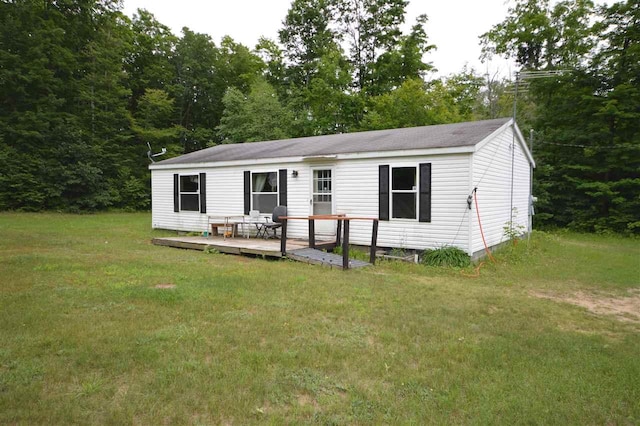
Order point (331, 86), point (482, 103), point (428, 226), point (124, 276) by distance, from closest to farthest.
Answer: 1. point (124, 276)
2. point (428, 226)
3. point (331, 86)
4. point (482, 103)

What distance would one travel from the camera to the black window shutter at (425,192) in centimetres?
890

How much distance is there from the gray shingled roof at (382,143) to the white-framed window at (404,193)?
55 centimetres

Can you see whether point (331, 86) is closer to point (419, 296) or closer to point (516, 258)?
point (516, 258)

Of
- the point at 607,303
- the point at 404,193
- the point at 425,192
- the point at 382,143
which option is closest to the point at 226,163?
the point at 382,143

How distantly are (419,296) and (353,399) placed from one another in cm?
317

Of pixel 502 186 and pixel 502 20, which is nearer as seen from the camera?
pixel 502 186

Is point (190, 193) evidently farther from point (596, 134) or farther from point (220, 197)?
point (596, 134)

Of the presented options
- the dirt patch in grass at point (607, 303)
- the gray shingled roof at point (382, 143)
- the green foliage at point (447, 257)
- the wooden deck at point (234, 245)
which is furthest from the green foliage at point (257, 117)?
the dirt patch in grass at point (607, 303)

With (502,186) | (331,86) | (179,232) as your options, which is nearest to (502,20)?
(331,86)

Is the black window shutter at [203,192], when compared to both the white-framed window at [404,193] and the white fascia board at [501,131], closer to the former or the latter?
the white-framed window at [404,193]

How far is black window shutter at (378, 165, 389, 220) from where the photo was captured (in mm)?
9422

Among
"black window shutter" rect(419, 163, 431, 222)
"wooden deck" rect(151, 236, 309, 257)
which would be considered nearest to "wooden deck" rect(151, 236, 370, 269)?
"wooden deck" rect(151, 236, 309, 257)

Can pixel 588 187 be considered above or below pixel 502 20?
below

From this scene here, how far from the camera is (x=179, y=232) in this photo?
43.7 ft
